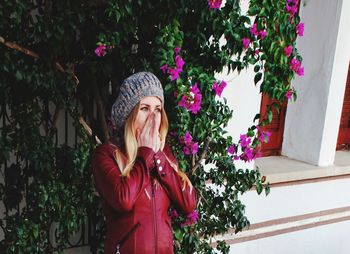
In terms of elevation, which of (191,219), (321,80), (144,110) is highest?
(321,80)

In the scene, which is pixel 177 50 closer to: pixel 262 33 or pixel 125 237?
pixel 262 33

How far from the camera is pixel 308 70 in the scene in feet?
12.2

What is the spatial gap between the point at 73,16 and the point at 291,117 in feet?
8.52

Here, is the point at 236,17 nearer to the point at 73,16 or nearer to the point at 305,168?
the point at 73,16

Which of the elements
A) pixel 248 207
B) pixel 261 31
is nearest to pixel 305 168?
pixel 248 207

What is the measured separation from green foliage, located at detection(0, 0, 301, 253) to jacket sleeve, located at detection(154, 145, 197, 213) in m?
0.39

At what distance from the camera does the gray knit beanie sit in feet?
5.53

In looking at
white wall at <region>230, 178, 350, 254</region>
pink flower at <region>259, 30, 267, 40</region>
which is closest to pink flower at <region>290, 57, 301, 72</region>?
pink flower at <region>259, 30, 267, 40</region>

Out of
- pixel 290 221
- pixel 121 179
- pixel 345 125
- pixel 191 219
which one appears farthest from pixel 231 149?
pixel 345 125

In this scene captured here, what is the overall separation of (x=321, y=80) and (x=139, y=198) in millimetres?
2543

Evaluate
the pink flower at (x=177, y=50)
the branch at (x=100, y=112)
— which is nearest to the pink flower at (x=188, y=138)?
the pink flower at (x=177, y=50)

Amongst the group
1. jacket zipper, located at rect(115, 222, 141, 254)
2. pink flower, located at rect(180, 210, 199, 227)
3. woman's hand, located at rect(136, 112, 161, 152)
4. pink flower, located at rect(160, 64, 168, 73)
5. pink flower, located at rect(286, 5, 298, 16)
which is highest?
pink flower, located at rect(286, 5, 298, 16)

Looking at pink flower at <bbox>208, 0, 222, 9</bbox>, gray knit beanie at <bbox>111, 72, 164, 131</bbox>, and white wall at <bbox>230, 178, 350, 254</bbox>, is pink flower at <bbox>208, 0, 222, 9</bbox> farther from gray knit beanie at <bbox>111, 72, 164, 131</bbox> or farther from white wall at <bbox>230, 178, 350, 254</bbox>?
white wall at <bbox>230, 178, 350, 254</bbox>

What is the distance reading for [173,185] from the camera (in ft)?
5.76
